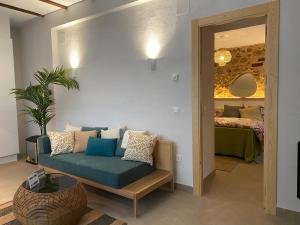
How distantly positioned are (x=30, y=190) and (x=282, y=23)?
3211mm

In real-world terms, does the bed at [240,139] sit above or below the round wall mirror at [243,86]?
below

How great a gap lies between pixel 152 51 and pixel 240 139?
275 centimetres

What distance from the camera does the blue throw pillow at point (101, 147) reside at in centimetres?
365

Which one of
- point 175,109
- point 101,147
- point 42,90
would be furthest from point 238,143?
point 42,90

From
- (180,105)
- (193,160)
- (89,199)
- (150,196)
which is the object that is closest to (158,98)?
(180,105)

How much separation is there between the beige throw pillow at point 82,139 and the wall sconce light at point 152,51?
5.02 feet

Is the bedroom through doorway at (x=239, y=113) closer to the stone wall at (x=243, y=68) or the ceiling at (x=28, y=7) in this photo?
the stone wall at (x=243, y=68)

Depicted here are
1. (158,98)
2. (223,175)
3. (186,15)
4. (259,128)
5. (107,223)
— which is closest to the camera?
(107,223)

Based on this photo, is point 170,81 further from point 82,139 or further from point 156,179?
point 82,139

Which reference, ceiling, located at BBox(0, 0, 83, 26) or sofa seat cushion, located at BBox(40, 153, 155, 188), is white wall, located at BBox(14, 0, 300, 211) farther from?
sofa seat cushion, located at BBox(40, 153, 155, 188)

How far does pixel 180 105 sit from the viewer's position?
3375 millimetres

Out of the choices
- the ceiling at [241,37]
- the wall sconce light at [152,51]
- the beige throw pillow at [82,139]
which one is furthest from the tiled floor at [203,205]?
the ceiling at [241,37]

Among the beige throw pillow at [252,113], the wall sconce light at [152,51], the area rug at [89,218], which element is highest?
the wall sconce light at [152,51]

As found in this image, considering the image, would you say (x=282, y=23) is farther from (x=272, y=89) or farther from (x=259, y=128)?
(x=259, y=128)
